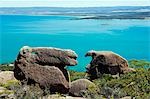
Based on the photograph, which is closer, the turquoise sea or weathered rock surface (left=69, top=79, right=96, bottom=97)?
weathered rock surface (left=69, top=79, right=96, bottom=97)

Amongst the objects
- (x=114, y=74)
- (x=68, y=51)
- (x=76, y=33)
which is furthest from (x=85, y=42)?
(x=68, y=51)

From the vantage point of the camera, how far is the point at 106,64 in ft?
25.6

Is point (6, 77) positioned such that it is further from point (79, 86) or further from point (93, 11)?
point (93, 11)

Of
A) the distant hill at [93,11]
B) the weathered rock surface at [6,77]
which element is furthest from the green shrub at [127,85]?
the weathered rock surface at [6,77]

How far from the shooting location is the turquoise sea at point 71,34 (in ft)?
25.7

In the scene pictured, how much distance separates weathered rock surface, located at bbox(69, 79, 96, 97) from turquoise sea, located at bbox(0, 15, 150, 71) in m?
1.06

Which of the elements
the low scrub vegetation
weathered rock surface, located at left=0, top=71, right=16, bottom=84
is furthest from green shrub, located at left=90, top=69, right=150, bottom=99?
weathered rock surface, located at left=0, top=71, right=16, bottom=84

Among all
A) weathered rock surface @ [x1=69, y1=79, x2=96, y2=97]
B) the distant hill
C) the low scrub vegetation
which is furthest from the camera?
the distant hill

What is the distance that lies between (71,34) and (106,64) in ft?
2.64

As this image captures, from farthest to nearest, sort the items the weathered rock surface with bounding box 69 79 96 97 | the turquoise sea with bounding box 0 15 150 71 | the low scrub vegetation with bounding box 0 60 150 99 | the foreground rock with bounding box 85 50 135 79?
1. the turquoise sea with bounding box 0 15 150 71
2. the foreground rock with bounding box 85 50 135 79
3. the weathered rock surface with bounding box 69 79 96 97
4. the low scrub vegetation with bounding box 0 60 150 99

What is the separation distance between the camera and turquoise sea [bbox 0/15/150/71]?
7.85m

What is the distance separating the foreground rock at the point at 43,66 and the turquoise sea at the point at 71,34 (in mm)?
850

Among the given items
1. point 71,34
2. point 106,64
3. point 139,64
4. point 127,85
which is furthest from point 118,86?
point 71,34

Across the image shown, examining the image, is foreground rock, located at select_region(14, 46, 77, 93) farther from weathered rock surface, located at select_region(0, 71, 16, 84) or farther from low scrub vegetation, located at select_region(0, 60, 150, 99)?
low scrub vegetation, located at select_region(0, 60, 150, 99)
